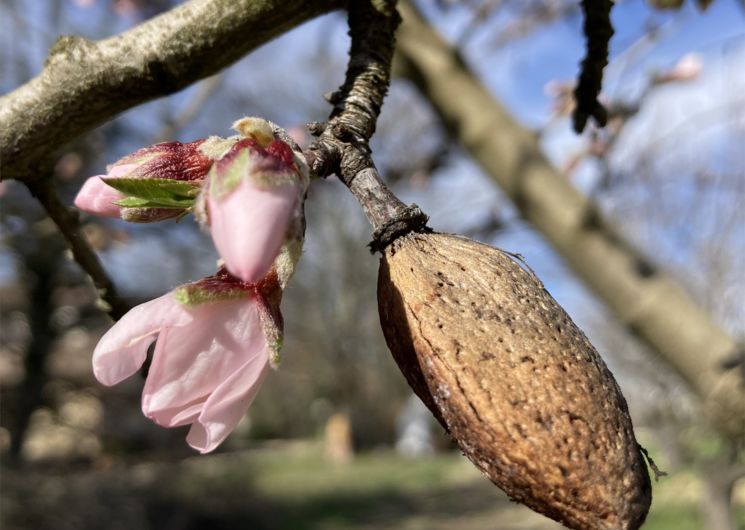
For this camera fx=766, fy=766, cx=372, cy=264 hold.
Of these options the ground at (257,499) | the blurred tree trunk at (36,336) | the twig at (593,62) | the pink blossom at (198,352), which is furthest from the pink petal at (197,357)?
the blurred tree trunk at (36,336)

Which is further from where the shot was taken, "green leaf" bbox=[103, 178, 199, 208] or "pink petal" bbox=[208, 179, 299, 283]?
"green leaf" bbox=[103, 178, 199, 208]

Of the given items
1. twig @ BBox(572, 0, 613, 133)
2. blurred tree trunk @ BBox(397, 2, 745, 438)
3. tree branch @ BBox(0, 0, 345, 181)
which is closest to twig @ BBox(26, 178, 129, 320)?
tree branch @ BBox(0, 0, 345, 181)

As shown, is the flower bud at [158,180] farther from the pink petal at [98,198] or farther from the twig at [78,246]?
the twig at [78,246]

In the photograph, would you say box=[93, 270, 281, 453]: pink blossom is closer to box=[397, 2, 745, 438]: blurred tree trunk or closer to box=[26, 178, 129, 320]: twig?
box=[26, 178, 129, 320]: twig

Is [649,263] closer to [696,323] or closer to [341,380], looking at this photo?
[696,323]

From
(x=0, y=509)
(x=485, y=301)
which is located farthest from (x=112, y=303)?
(x=0, y=509)

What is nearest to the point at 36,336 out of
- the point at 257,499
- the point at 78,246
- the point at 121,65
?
the point at 257,499
